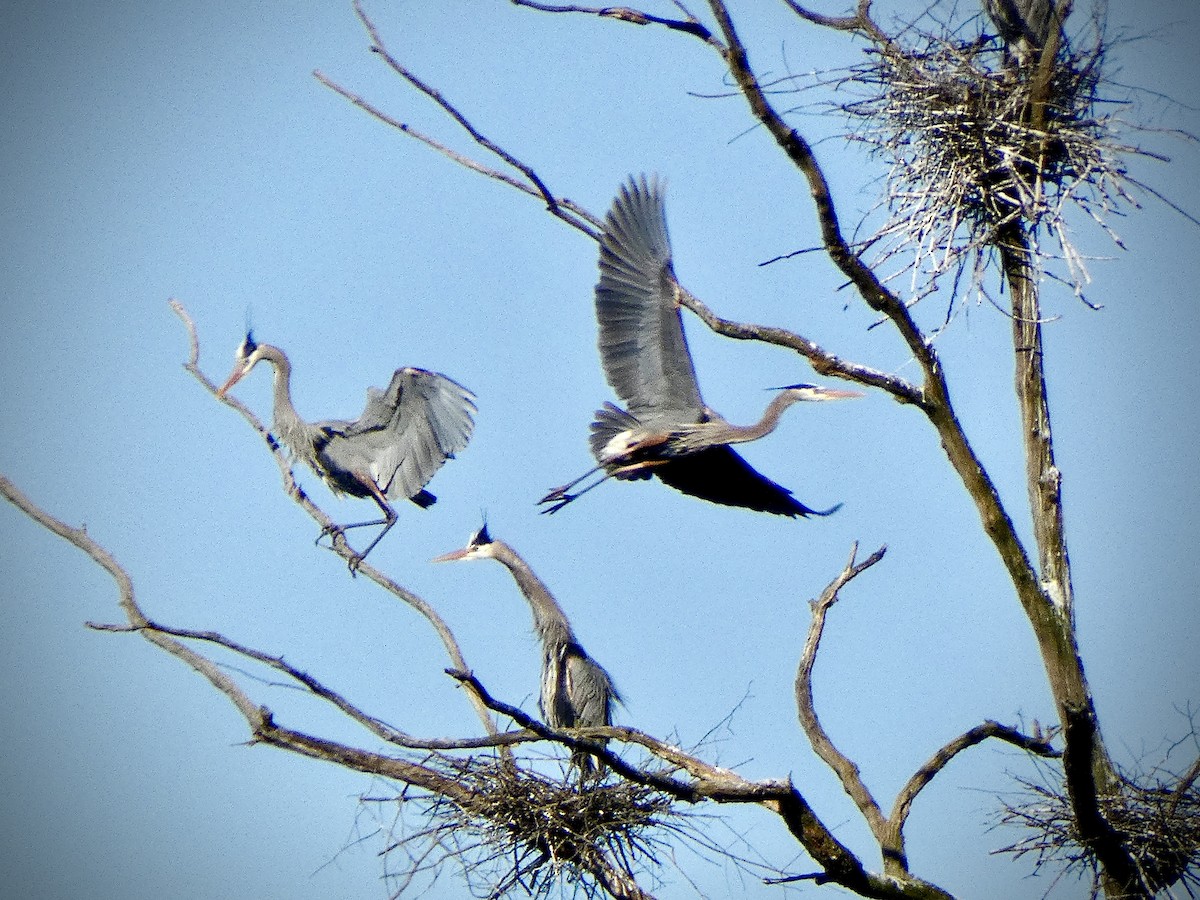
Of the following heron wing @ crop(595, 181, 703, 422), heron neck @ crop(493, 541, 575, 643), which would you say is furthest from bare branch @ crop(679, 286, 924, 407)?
heron neck @ crop(493, 541, 575, 643)

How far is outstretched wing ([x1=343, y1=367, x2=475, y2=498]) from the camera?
8.12m

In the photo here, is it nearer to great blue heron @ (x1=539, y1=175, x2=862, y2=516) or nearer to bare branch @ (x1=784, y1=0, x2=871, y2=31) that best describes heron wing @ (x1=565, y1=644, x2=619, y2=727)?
great blue heron @ (x1=539, y1=175, x2=862, y2=516)

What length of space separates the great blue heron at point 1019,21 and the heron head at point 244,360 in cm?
580

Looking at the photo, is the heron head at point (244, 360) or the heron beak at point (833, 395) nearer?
the heron beak at point (833, 395)

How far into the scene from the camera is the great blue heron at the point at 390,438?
8.16 m

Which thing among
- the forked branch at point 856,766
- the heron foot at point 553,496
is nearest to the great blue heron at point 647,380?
the heron foot at point 553,496

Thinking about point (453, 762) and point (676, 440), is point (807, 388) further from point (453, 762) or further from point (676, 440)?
point (453, 762)

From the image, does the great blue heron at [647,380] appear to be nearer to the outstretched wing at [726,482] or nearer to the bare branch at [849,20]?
the outstretched wing at [726,482]

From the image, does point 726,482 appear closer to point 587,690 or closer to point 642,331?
point 642,331

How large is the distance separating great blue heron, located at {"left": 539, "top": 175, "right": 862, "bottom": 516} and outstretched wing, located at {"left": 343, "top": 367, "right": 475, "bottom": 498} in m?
1.69

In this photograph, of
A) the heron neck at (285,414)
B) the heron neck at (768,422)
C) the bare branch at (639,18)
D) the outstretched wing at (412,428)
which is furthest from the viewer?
the heron neck at (285,414)

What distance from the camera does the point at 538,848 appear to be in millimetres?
5027

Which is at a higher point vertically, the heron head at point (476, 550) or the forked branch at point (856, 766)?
the heron head at point (476, 550)

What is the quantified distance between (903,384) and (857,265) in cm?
40
